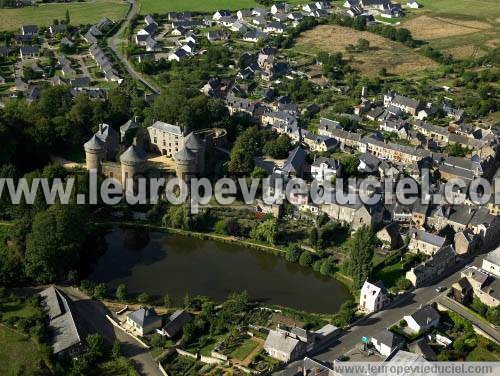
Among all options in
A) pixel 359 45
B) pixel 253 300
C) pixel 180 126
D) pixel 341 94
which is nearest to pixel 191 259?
pixel 253 300

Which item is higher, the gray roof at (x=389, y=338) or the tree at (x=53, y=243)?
the tree at (x=53, y=243)

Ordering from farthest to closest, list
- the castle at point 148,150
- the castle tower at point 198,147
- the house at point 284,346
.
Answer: the castle tower at point 198,147, the castle at point 148,150, the house at point 284,346

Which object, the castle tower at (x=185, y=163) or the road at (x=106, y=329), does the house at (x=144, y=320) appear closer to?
the road at (x=106, y=329)

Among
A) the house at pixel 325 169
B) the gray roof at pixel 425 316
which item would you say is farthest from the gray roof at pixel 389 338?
the house at pixel 325 169

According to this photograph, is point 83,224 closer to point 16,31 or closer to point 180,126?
point 180,126

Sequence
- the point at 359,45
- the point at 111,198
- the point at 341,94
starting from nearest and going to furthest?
the point at 111,198
the point at 341,94
the point at 359,45

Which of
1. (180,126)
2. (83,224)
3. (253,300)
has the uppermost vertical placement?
(180,126)
